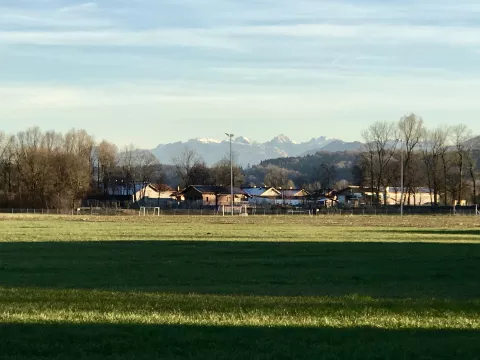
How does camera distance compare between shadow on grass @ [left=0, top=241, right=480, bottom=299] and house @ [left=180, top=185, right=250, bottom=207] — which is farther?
house @ [left=180, top=185, right=250, bottom=207]

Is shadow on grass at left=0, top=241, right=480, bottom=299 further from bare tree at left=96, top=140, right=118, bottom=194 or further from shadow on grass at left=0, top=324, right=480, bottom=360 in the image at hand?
bare tree at left=96, top=140, right=118, bottom=194

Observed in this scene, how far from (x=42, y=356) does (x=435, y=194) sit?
5692 inches

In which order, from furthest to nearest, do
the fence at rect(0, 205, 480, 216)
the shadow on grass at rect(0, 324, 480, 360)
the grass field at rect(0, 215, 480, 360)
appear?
the fence at rect(0, 205, 480, 216) < the grass field at rect(0, 215, 480, 360) < the shadow on grass at rect(0, 324, 480, 360)

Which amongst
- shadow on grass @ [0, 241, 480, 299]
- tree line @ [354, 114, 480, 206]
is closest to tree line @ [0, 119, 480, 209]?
tree line @ [354, 114, 480, 206]

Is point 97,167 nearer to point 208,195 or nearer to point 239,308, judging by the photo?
point 208,195

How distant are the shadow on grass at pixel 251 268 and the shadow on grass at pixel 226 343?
6324mm

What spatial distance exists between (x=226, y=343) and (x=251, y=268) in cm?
1629

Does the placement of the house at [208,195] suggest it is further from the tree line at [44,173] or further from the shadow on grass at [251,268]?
the shadow on grass at [251,268]

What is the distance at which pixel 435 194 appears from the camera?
14975 cm

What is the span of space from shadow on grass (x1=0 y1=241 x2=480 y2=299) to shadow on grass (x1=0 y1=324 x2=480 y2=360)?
249 inches

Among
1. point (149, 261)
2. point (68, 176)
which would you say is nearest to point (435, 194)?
point (68, 176)

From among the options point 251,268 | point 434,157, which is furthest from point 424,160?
point 251,268

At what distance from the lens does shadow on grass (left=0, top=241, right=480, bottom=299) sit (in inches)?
834

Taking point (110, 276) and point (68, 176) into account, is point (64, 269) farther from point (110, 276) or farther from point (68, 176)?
point (68, 176)
